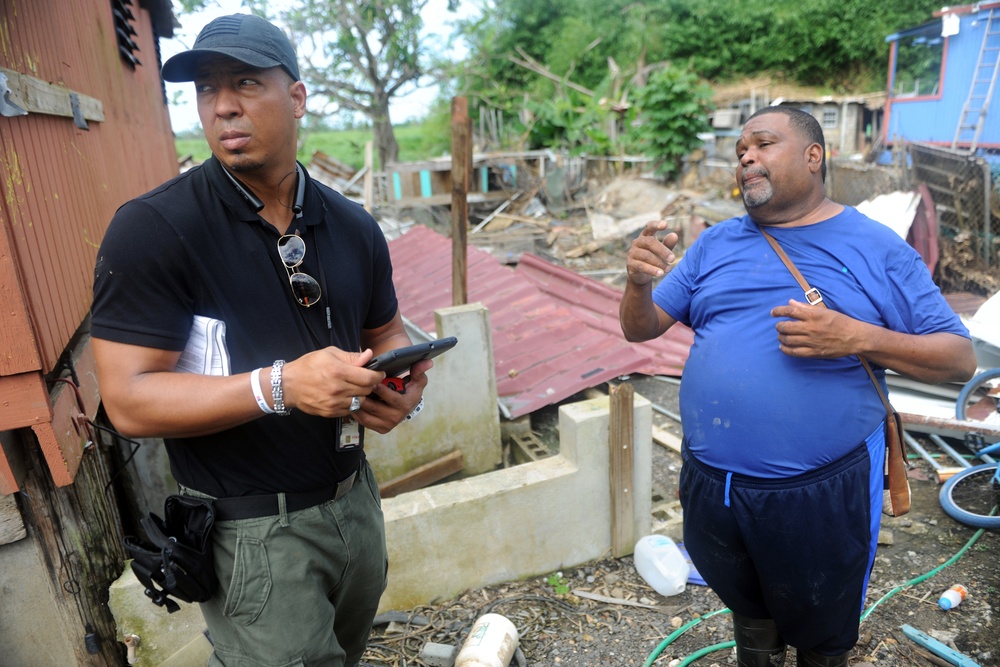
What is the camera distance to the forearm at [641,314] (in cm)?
259

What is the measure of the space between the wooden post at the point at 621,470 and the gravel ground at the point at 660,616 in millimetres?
144

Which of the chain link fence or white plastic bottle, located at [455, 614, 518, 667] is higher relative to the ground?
the chain link fence

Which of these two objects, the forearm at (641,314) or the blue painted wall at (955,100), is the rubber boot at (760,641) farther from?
the blue painted wall at (955,100)

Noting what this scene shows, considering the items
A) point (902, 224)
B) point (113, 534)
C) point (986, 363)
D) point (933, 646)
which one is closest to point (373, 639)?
point (113, 534)

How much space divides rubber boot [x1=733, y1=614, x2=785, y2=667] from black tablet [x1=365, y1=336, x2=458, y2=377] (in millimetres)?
1777

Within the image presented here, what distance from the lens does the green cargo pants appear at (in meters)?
1.82

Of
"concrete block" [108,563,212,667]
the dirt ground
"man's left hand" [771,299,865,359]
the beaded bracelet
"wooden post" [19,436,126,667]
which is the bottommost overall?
the dirt ground

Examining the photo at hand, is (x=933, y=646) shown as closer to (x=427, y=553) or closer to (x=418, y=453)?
(x=427, y=553)

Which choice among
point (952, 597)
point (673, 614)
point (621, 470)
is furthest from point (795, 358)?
point (952, 597)

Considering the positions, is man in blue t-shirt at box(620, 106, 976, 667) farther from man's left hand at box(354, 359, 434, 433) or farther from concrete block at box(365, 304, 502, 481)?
concrete block at box(365, 304, 502, 481)

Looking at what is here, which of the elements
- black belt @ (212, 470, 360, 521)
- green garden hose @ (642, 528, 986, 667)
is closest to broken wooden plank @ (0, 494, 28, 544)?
black belt @ (212, 470, 360, 521)

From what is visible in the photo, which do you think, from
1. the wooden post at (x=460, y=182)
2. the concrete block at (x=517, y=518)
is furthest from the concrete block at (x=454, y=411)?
the concrete block at (x=517, y=518)

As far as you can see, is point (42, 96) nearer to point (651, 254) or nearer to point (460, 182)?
point (651, 254)

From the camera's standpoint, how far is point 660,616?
12.1 feet
